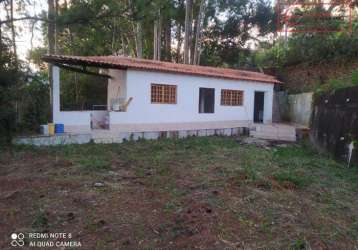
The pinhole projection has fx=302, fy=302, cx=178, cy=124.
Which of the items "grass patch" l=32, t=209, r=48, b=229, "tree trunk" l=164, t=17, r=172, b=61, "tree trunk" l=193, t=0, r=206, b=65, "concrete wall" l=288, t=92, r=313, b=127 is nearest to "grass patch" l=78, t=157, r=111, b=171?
"grass patch" l=32, t=209, r=48, b=229

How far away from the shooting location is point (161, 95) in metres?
11.4

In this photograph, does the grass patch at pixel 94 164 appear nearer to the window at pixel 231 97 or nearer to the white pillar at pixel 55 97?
the white pillar at pixel 55 97

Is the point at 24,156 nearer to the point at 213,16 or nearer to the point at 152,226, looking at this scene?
the point at 152,226

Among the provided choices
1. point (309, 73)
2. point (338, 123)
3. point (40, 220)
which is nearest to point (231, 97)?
point (309, 73)

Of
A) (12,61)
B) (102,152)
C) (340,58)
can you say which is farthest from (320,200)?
(340,58)

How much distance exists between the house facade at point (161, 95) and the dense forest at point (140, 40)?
3.33 ft

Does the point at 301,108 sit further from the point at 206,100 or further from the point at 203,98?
the point at 203,98

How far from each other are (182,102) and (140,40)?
7.06 metres

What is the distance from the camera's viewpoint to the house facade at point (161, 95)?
9.80m

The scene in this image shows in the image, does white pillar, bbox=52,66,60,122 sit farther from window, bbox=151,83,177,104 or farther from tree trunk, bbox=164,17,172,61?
tree trunk, bbox=164,17,172,61

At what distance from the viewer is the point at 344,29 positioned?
46.2 ft

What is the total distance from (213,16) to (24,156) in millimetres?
17276

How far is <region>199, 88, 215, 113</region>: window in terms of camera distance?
12.7 metres

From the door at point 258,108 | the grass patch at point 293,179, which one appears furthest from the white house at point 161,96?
the grass patch at point 293,179
